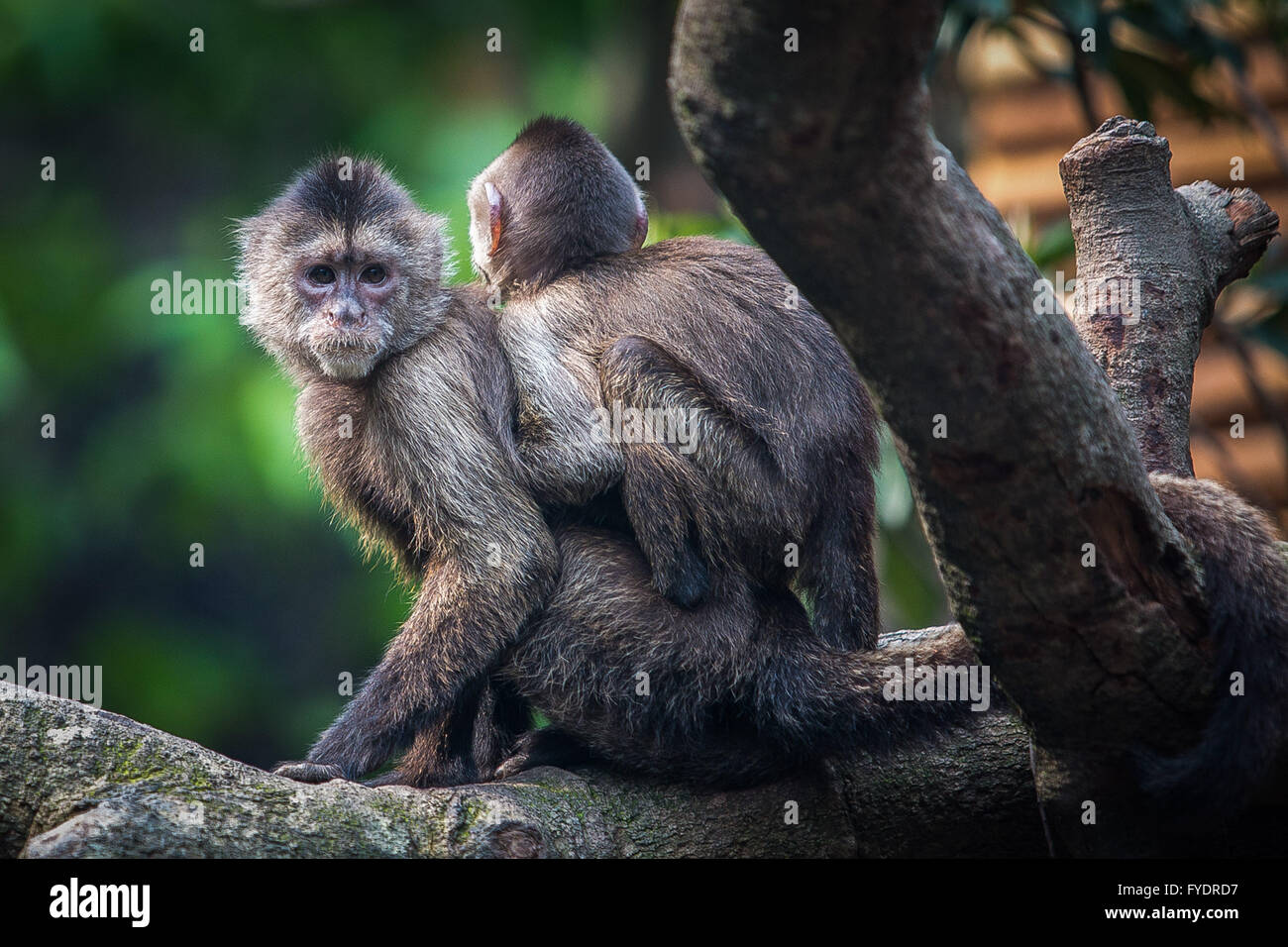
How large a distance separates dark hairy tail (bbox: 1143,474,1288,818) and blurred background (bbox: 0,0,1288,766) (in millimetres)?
7606

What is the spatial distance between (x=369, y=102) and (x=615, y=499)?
12.9m

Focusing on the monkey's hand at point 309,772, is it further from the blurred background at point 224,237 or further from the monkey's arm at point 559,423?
the blurred background at point 224,237

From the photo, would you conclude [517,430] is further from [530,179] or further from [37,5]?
[37,5]

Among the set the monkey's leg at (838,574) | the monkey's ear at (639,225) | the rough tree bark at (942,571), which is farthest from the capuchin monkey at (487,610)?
the monkey's ear at (639,225)

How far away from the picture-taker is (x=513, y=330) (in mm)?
5391

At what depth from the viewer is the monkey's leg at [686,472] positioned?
4.84 m

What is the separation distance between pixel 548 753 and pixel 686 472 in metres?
1.19

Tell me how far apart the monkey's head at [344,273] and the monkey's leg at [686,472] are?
1.05 meters

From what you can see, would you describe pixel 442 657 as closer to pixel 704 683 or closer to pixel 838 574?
pixel 704 683

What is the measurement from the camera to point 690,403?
4.85m

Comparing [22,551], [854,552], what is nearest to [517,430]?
[854,552]

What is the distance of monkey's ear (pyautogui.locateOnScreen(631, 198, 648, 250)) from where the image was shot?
5.83m

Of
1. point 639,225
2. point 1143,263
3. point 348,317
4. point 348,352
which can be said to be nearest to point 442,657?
point 348,352
